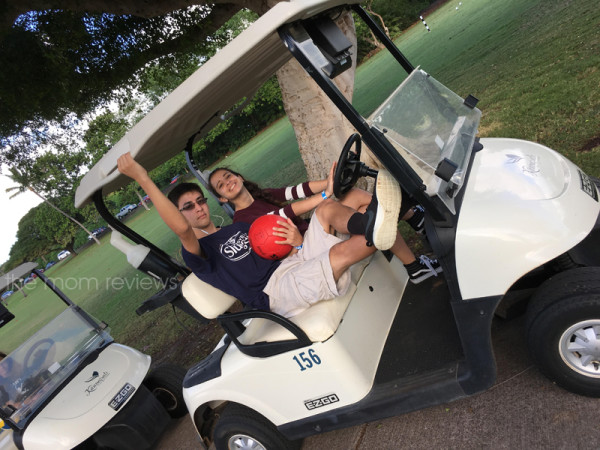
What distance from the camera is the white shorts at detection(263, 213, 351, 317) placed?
2574mm

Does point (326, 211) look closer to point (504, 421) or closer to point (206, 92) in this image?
point (206, 92)

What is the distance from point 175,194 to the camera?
3.45 m

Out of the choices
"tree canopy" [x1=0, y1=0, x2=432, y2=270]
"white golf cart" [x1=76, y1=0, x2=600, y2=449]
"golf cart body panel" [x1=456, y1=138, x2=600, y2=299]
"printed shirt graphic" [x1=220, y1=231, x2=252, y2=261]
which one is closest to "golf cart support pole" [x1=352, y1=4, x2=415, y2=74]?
"white golf cart" [x1=76, y1=0, x2=600, y2=449]

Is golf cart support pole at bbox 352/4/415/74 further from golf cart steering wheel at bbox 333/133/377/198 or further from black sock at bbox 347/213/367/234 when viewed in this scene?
black sock at bbox 347/213/367/234

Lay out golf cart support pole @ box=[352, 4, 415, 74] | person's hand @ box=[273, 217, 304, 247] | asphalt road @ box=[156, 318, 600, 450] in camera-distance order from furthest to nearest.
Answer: person's hand @ box=[273, 217, 304, 247], golf cart support pole @ box=[352, 4, 415, 74], asphalt road @ box=[156, 318, 600, 450]

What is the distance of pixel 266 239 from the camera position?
2867mm

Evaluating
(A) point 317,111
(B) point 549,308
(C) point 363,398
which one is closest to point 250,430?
(C) point 363,398

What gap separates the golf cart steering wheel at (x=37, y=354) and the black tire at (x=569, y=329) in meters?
3.60

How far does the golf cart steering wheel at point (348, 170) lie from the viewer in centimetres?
249

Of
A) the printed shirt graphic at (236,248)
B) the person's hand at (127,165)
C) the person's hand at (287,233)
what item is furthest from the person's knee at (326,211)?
the person's hand at (127,165)

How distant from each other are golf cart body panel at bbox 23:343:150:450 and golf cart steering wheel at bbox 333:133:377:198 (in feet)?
8.06

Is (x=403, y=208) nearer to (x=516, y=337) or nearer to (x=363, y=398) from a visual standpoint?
(x=363, y=398)

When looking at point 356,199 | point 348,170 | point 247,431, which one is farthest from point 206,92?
point 247,431

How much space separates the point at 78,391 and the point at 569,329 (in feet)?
11.3
